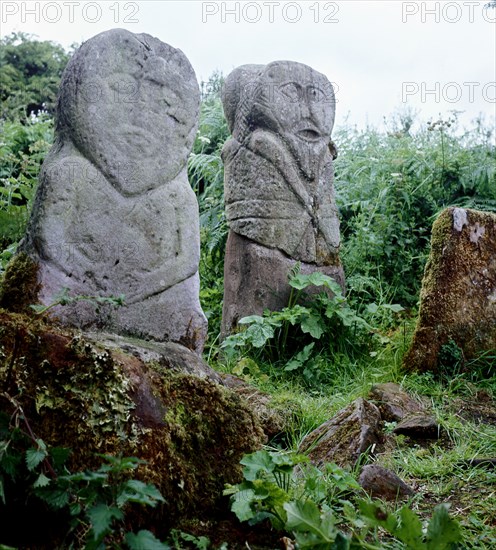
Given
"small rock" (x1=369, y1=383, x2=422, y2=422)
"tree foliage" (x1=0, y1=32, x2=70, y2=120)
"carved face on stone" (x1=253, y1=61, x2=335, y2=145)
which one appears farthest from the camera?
"tree foliage" (x1=0, y1=32, x2=70, y2=120)

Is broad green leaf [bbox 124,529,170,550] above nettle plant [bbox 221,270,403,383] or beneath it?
above

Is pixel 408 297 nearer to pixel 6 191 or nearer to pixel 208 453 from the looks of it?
pixel 6 191

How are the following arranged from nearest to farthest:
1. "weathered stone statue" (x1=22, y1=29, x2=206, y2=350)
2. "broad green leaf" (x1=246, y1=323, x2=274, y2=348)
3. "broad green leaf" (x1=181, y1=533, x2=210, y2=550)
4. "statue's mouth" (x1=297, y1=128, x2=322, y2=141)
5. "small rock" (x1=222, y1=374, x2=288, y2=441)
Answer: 1. "broad green leaf" (x1=181, y1=533, x2=210, y2=550)
2. "weathered stone statue" (x1=22, y1=29, x2=206, y2=350)
3. "small rock" (x1=222, y1=374, x2=288, y2=441)
4. "broad green leaf" (x1=246, y1=323, x2=274, y2=348)
5. "statue's mouth" (x1=297, y1=128, x2=322, y2=141)

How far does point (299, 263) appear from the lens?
18.4 feet

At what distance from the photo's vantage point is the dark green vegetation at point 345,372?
6.80 feet

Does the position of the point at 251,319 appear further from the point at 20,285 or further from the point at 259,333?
the point at 20,285

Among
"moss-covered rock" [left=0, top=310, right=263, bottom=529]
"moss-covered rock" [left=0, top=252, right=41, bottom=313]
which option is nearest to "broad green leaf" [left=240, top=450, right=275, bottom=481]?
"moss-covered rock" [left=0, top=310, right=263, bottom=529]

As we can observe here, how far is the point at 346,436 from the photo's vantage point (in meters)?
3.50

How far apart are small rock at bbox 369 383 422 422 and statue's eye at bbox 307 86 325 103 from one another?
2.26 m

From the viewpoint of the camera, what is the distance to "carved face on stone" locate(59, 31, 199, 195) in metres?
3.21

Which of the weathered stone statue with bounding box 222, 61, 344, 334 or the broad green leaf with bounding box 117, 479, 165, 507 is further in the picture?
the weathered stone statue with bounding box 222, 61, 344, 334

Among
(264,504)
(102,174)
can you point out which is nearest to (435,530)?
(264,504)

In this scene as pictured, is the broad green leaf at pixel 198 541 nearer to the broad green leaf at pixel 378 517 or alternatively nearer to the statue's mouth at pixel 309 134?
the broad green leaf at pixel 378 517

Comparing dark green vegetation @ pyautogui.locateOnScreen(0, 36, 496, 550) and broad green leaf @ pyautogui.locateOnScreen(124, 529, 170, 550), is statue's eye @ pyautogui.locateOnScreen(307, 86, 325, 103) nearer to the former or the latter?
dark green vegetation @ pyautogui.locateOnScreen(0, 36, 496, 550)
